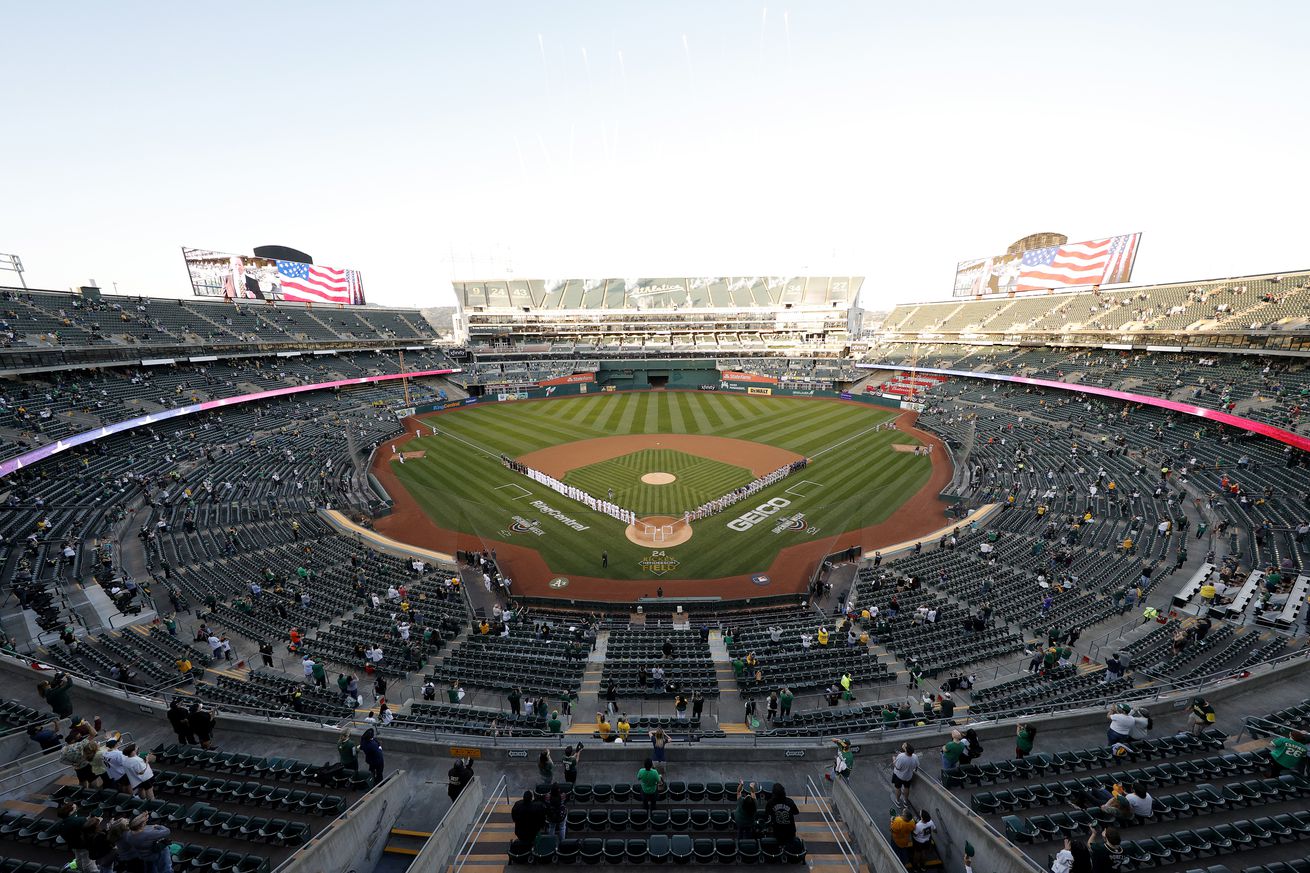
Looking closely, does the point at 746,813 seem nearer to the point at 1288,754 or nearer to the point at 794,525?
the point at 1288,754

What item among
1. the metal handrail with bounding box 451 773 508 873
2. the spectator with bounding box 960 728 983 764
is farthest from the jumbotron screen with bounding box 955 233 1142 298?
the metal handrail with bounding box 451 773 508 873

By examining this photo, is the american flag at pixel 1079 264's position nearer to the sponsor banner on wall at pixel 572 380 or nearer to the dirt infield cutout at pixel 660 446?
the dirt infield cutout at pixel 660 446

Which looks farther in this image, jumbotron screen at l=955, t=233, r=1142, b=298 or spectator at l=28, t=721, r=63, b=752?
jumbotron screen at l=955, t=233, r=1142, b=298

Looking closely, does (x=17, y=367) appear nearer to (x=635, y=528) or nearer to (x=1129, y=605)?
(x=635, y=528)

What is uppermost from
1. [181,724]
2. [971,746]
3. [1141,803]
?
[1141,803]

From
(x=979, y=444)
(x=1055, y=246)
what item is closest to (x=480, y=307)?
(x=979, y=444)

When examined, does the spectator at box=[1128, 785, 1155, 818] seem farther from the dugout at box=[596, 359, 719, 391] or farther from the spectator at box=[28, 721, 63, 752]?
the dugout at box=[596, 359, 719, 391]

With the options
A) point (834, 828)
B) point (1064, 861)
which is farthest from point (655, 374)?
point (1064, 861)
